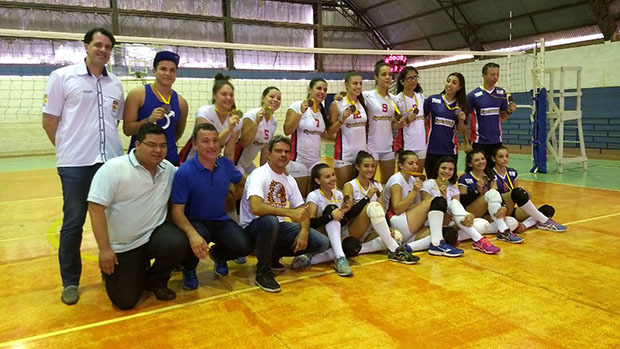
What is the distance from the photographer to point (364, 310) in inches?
116

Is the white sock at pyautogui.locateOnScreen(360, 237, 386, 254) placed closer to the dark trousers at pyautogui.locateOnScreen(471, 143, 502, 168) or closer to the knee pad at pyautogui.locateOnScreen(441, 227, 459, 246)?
the knee pad at pyautogui.locateOnScreen(441, 227, 459, 246)

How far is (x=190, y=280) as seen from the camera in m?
3.46

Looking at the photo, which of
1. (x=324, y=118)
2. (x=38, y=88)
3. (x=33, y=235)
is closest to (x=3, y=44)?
(x=38, y=88)

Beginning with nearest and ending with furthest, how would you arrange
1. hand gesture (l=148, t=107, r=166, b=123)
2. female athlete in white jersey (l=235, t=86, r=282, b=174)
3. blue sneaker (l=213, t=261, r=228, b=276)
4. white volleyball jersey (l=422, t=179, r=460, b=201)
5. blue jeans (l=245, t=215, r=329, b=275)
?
hand gesture (l=148, t=107, r=166, b=123) < blue jeans (l=245, t=215, r=329, b=275) < blue sneaker (l=213, t=261, r=228, b=276) < female athlete in white jersey (l=235, t=86, r=282, b=174) < white volleyball jersey (l=422, t=179, r=460, b=201)

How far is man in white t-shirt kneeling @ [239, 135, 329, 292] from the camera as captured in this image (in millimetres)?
3441

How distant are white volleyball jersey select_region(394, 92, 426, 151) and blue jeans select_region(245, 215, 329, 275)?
1.81 meters

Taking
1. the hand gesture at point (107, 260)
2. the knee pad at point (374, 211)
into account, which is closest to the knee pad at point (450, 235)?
the knee pad at point (374, 211)

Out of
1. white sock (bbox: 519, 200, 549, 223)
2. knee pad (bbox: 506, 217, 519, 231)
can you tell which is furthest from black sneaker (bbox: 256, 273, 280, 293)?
white sock (bbox: 519, 200, 549, 223)

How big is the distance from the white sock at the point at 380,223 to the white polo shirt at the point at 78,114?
2.18 metres

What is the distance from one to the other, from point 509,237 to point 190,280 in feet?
10.2

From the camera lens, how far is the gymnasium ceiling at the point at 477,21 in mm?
14719

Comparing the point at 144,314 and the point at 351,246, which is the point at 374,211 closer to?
the point at 351,246

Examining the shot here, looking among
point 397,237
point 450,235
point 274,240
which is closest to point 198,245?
point 274,240

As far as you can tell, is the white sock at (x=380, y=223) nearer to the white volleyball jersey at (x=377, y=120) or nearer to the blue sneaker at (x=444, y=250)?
the blue sneaker at (x=444, y=250)
